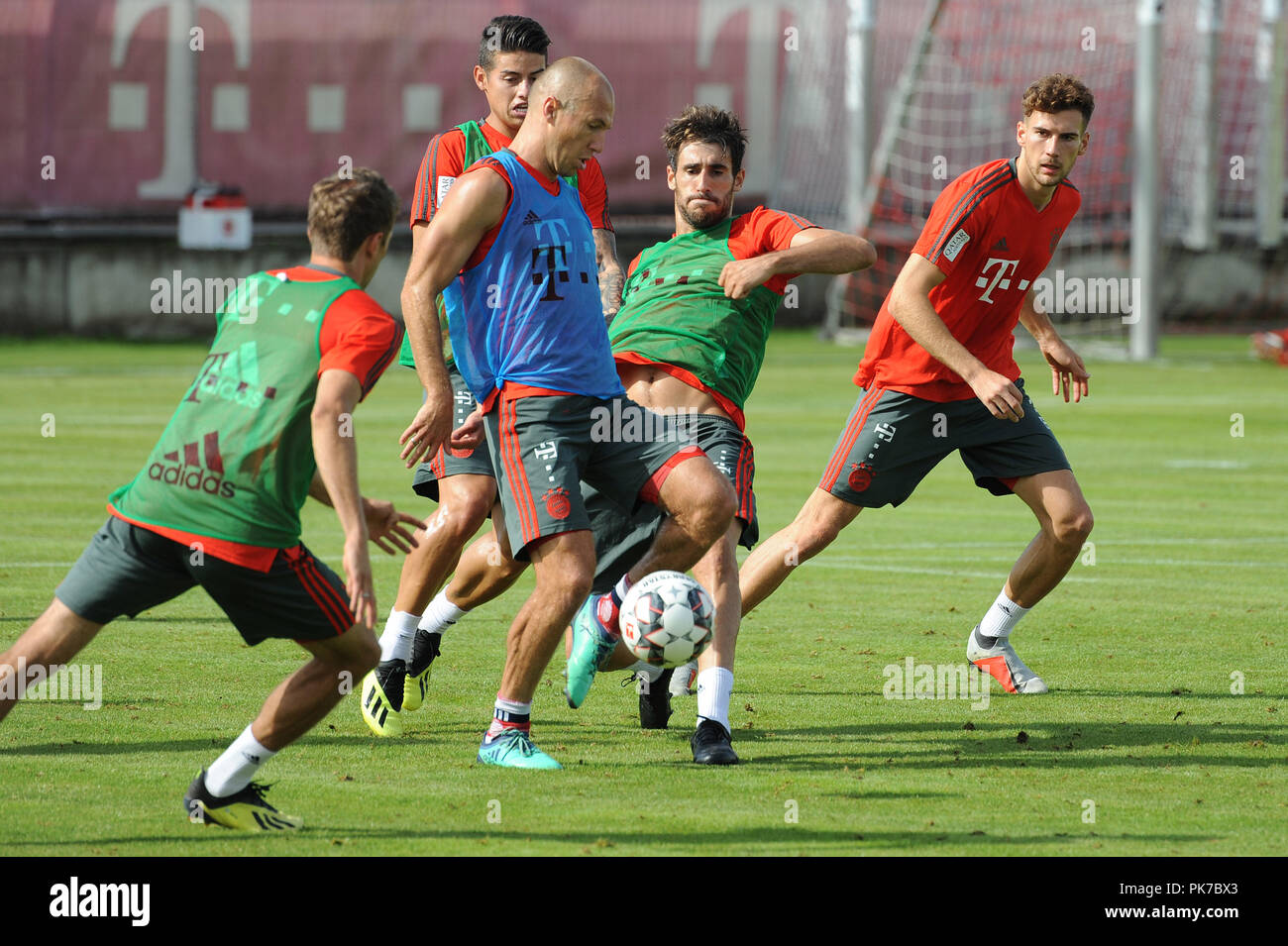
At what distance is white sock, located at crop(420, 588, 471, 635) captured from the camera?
775 centimetres

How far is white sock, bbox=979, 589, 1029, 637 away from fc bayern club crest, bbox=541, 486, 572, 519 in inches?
104

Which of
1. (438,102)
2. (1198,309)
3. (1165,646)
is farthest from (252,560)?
(1198,309)

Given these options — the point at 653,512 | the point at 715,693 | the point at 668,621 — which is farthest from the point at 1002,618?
the point at 668,621

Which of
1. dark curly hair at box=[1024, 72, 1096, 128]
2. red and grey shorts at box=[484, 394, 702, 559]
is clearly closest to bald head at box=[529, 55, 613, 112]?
red and grey shorts at box=[484, 394, 702, 559]

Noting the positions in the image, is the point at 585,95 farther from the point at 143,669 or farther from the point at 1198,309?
the point at 1198,309

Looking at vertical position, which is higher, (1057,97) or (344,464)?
(1057,97)

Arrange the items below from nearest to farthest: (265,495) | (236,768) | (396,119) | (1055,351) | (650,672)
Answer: (265,495) → (236,768) → (650,672) → (1055,351) → (396,119)

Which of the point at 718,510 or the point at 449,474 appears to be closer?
the point at 718,510

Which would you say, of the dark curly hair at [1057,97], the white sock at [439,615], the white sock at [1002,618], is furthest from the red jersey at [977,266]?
the white sock at [439,615]

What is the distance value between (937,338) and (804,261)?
108 cm

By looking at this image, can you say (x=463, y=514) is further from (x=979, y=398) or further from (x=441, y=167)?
(x=979, y=398)

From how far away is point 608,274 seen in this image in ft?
26.7

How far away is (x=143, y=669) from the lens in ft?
27.1

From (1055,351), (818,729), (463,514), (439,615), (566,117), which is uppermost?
(566,117)
